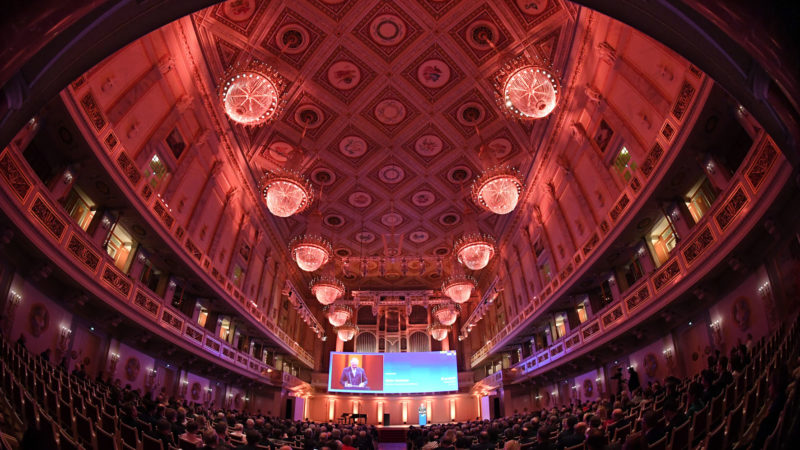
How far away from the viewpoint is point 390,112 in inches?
540

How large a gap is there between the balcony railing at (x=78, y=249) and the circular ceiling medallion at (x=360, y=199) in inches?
312

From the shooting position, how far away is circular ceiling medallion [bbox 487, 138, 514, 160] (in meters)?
14.8

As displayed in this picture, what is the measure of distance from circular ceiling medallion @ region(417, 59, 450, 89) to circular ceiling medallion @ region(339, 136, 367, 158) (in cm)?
338

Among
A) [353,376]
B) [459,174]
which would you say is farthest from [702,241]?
[353,376]

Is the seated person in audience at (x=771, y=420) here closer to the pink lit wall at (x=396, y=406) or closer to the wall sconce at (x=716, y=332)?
the wall sconce at (x=716, y=332)

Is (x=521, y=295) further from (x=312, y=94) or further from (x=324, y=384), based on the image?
(x=324, y=384)

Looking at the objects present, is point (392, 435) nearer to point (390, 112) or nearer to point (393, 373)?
point (393, 373)

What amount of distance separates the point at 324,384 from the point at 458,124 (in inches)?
764

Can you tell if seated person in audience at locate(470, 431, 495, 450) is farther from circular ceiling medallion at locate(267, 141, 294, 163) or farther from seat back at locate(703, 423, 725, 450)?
circular ceiling medallion at locate(267, 141, 294, 163)

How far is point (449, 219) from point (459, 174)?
3638 millimetres

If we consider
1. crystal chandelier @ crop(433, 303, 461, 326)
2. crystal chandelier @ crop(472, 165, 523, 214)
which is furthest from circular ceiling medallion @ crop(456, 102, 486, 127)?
crystal chandelier @ crop(433, 303, 461, 326)

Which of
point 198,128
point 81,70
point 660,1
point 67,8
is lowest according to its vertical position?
point 67,8

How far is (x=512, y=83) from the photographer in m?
8.32

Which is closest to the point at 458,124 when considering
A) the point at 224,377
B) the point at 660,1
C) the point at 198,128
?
the point at 198,128
